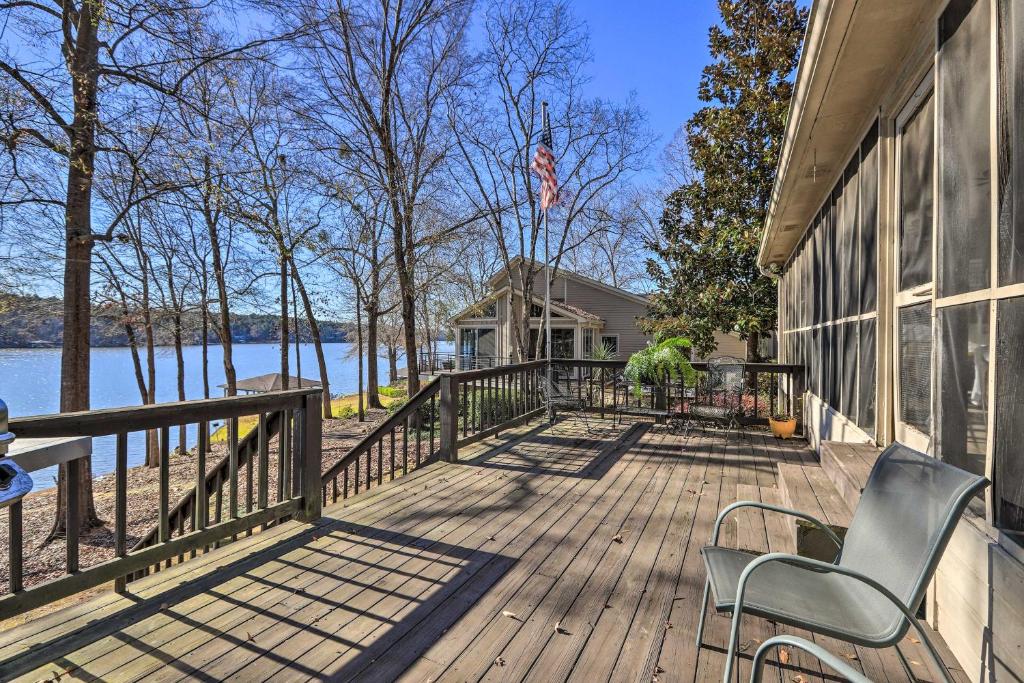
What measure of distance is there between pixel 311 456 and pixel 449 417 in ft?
5.87

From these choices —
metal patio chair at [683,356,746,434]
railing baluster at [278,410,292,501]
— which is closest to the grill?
→ railing baluster at [278,410,292,501]

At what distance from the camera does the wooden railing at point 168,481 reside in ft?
6.64

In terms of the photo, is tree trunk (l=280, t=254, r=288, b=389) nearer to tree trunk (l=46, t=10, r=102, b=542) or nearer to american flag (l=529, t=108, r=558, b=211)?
tree trunk (l=46, t=10, r=102, b=542)

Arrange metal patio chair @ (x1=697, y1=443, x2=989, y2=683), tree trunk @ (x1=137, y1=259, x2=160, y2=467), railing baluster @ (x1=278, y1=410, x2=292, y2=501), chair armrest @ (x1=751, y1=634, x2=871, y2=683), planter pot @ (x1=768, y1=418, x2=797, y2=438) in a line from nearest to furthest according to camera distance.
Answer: chair armrest @ (x1=751, y1=634, x2=871, y2=683) → metal patio chair @ (x1=697, y1=443, x2=989, y2=683) → railing baluster @ (x1=278, y1=410, x2=292, y2=501) → planter pot @ (x1=768, y1=418, x2=797, y2=438) → tree trunk @ (x1=137, y1=259, x2=160, y2=467)

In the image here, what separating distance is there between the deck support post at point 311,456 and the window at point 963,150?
326 cm

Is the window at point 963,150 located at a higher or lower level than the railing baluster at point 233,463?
higher

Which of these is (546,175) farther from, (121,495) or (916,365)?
(121,495)

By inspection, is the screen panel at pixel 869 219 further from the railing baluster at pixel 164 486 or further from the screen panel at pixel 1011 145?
the railing baluster at pixel 164 486

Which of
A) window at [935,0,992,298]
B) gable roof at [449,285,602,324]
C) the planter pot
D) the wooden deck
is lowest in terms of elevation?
the wooden deck

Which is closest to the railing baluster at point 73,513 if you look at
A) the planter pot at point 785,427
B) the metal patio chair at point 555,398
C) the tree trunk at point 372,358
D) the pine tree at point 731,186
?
the metal patio chair at point 555,398

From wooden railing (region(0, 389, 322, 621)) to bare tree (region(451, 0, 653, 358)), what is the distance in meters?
10.1

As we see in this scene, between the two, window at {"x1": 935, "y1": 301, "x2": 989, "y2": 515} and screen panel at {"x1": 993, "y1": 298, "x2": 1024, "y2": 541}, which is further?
window at {"x1": 935, "y1": 301, "x2": 989, "y2": 515}

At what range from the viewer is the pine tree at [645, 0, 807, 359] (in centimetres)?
1050

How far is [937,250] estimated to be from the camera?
2.11 metres
